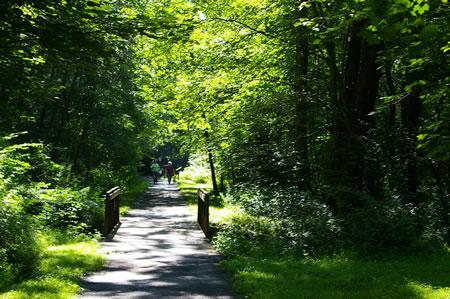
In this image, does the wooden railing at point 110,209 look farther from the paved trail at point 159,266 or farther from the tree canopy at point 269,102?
the tree canopy at point 269,102

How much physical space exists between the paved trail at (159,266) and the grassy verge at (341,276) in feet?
1.53

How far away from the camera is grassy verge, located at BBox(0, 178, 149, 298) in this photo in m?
5.79

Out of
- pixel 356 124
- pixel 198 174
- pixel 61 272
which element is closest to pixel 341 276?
pixel 61 272

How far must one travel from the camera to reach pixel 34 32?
19.8 feet

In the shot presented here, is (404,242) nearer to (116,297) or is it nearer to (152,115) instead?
(116,297)

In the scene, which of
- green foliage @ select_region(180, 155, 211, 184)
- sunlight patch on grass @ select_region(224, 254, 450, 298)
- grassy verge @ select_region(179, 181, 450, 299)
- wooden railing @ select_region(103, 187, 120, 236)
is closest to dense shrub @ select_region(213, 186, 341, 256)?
grassy verge @ select_region(179, 181, 450, 299)

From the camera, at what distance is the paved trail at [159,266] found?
20.7ft

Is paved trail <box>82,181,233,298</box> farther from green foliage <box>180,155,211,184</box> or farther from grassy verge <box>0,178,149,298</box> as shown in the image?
green foliage <box>180,155,211,184</box>

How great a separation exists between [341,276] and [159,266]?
3.20 metres

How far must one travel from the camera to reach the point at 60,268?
23.3ft

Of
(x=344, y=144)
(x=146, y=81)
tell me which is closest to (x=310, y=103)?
(x=344, y=144)

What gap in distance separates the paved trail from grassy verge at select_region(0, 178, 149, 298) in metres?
0.21

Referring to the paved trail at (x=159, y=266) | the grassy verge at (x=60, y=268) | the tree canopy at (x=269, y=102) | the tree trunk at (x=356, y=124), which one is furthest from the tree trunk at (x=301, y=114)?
the grassy verge at (x=60, y=268)

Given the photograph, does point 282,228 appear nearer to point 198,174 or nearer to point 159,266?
point 159,266
